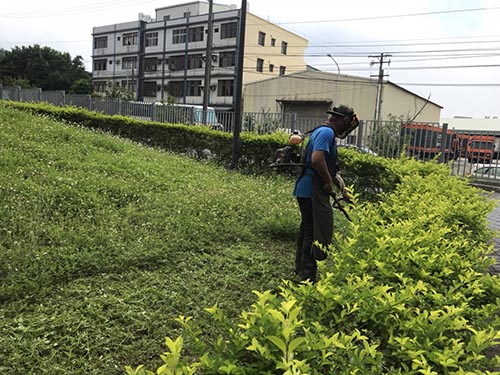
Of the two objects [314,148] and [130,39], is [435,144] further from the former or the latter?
[130,39]

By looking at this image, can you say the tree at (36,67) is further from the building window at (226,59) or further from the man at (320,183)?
the man at (320,183)

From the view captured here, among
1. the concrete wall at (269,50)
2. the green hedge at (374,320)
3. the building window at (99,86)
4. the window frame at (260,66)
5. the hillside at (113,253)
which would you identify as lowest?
the hillside at (113,253)

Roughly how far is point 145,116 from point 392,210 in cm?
1408

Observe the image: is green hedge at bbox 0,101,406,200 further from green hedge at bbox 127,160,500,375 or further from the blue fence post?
green hedge at bbox 127,160,500,375

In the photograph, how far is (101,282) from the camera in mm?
3678

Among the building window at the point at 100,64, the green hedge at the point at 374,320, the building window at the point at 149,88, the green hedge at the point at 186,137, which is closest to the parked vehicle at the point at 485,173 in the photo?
the green hedge at the point at 186,137

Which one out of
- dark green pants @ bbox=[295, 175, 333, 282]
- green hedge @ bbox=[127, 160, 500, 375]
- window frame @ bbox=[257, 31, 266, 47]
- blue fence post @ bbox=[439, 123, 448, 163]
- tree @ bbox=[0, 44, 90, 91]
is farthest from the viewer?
tree @ bbox=[0, 44, 90, 91]

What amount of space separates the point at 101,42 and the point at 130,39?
6781 millimetres

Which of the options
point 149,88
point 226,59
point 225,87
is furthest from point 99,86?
point 225,87

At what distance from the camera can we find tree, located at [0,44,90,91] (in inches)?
2219

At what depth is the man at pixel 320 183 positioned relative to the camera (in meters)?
3.63

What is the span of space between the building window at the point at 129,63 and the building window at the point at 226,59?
14784 millimetres

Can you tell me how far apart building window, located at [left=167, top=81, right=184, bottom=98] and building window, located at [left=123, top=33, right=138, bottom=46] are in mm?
9455

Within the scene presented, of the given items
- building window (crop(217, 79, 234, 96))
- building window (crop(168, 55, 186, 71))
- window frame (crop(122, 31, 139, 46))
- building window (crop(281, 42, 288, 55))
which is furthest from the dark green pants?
window frame (crop(122, 31, 139, 46))
